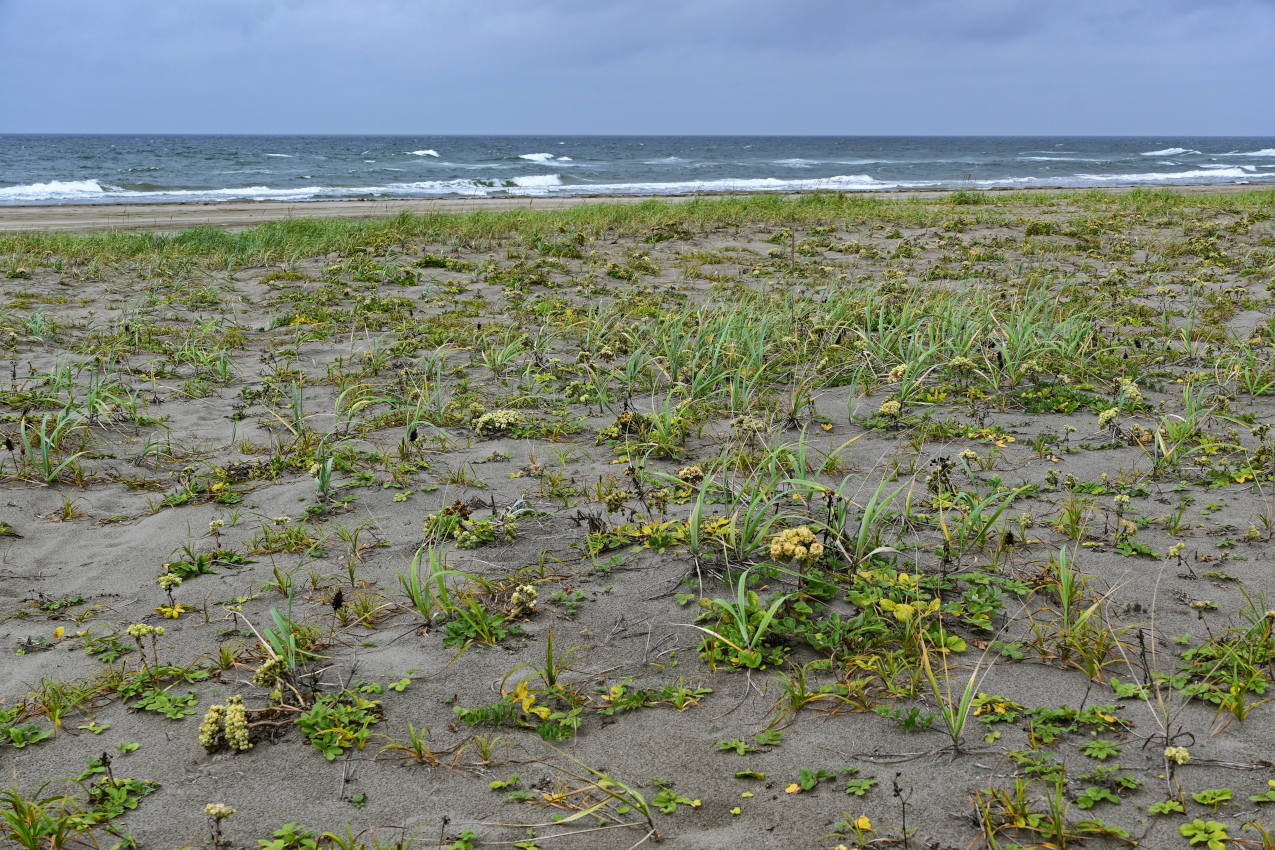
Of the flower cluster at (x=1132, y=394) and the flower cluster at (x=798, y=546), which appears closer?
the flower cluster at (x=798, y=546)

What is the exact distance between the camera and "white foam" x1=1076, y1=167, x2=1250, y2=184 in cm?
4017

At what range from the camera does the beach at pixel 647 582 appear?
2.26 metres

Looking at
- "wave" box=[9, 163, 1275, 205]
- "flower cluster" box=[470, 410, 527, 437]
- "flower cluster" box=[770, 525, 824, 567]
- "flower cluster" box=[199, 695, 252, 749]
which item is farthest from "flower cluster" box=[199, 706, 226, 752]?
"wave" box=[9, 163, 1275, 205]

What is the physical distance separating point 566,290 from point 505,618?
6.45 m

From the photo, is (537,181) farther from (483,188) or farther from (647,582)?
(647,582)

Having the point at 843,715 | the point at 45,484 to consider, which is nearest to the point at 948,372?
the point at 843,715

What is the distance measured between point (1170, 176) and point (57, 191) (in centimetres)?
5050

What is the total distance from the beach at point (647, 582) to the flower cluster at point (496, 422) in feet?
0.10

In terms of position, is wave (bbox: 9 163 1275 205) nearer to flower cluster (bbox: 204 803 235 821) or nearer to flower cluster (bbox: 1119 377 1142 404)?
flower cluster (bbox: 1119 377 1142 404)

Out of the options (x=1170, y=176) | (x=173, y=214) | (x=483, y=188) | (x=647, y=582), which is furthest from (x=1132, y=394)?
(x=1170, y=176)

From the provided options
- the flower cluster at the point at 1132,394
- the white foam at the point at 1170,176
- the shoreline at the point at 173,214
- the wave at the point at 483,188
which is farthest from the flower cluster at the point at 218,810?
the white foam at the point at 1170,176

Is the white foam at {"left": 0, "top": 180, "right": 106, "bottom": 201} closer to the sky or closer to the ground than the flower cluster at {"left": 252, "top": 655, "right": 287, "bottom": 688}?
closer to the sky

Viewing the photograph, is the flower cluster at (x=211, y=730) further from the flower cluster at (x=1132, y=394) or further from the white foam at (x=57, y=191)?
the white foam at (x=57, y=191)

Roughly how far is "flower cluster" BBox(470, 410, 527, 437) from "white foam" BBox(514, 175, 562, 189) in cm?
3356
